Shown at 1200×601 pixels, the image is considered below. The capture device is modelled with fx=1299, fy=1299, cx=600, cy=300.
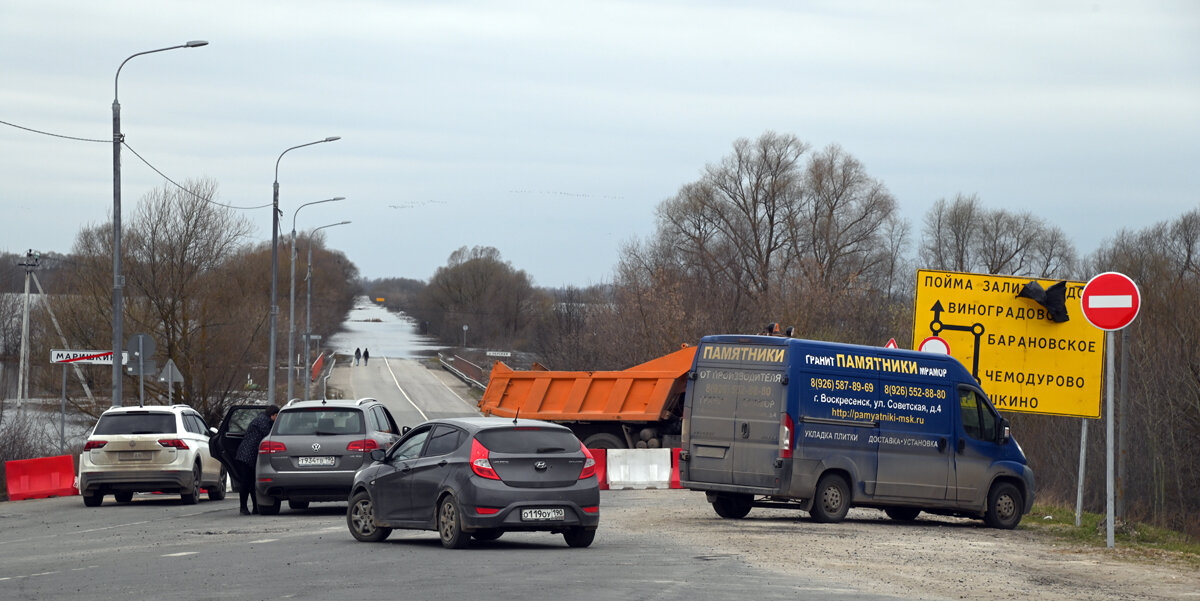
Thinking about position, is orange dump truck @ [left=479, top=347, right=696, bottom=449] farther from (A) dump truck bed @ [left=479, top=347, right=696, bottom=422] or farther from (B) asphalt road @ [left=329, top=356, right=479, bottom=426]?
(B) asphalt road @ [left=329, top=356, right=479, bottom=426]

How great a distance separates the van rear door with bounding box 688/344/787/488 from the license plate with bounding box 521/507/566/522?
172 inches

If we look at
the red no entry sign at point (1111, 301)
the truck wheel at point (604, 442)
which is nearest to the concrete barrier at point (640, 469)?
the truck wheel at point (604, 442)

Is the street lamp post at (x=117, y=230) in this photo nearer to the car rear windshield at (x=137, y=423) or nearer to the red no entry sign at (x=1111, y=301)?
the car rear windshield at (x=137, y=423)

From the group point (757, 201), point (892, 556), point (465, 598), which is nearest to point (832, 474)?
point (892, 556)

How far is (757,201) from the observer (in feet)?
236

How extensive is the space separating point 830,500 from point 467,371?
69.9m

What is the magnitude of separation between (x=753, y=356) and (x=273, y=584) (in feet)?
28.3

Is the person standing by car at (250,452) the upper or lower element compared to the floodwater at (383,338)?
lower

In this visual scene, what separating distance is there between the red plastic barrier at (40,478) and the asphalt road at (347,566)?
6.50 meters

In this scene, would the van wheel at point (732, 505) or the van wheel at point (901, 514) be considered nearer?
the van wheel at point (732, 505)

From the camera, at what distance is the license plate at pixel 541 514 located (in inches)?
531

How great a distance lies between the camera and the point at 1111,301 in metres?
15.2

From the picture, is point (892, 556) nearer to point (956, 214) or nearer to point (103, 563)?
point (103, 563)

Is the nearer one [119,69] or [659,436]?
[119,69]
